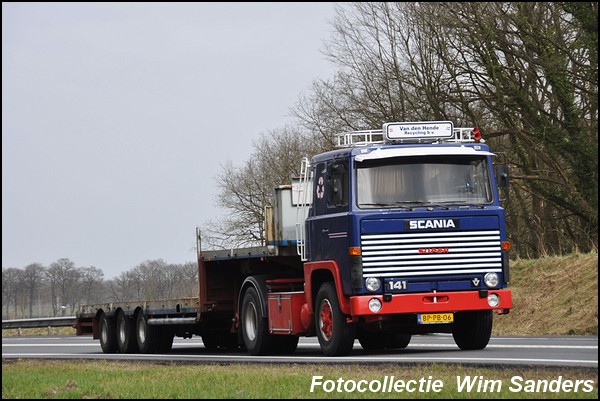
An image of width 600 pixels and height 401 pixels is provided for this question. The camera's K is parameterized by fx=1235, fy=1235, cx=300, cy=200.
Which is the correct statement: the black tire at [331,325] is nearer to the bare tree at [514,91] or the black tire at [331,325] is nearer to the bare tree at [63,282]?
the bare tree at [514,91]

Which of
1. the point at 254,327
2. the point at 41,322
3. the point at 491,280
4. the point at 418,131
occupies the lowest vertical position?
the point at 254,327

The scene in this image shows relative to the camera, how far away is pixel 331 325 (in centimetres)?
1831

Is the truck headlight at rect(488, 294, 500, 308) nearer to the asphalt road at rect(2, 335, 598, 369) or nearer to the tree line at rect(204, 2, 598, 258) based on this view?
the asphalt road at rect(2, 335, 598, 369)

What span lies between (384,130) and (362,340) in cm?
493

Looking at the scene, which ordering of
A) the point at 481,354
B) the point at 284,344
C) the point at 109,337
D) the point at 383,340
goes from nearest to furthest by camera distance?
the point at 481,354 → the point at 284,344 → the point at 383,340 → the point at 109,337

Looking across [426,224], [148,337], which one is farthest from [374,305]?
[148,337]

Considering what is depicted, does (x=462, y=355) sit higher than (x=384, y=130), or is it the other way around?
(x=384, y=130)

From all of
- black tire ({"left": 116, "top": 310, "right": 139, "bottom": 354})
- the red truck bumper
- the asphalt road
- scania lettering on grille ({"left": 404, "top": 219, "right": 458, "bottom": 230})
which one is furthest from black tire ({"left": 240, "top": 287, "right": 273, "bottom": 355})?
black tire ({"left": 116, "top": 310, "right": 139, "bottom": 354})

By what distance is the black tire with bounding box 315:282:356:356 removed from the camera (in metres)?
18.0

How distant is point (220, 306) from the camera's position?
22672 millimetres

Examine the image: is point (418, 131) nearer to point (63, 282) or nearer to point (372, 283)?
point (372, 283)

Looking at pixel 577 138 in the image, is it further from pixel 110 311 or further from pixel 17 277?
pixel 17 277

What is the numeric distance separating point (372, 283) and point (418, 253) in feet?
2.57

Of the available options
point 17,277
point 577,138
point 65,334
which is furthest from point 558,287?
point 17,277
